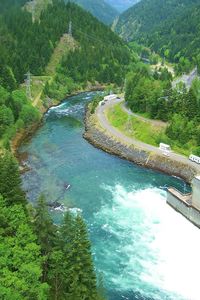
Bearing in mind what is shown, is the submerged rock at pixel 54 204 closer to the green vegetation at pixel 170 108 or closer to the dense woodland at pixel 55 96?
the dense woodland at pixel 55 96

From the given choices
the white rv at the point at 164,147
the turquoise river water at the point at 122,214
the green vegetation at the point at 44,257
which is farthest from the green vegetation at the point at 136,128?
the green vegetation at the point at 44,257

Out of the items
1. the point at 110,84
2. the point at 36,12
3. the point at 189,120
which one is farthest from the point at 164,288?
the point at 36,12

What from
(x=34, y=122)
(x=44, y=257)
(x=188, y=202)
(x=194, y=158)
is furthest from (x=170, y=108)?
(x=44, y=257)

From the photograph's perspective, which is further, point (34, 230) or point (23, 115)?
point (23, 115)

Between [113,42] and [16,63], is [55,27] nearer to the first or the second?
[113,42]

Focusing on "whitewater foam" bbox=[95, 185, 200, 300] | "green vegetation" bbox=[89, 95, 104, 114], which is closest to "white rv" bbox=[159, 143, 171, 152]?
"whitewater foam" bbox=[95, 185, 200, 300]

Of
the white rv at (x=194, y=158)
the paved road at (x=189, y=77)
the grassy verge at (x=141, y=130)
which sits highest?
the paved road at (x=189, y=77)
